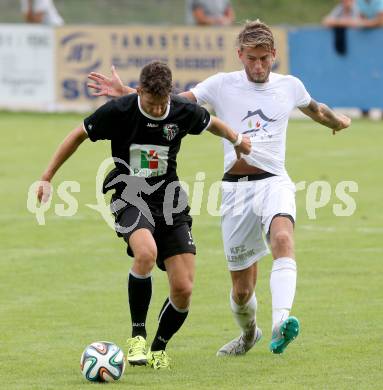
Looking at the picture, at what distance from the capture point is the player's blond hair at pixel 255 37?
8.77 m

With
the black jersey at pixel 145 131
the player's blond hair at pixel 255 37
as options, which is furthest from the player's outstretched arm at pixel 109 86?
the player's blond hair at pixel 255 37

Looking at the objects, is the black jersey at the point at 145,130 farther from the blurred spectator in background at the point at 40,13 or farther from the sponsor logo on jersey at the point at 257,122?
the blurred spectator in background at the point at 40,13

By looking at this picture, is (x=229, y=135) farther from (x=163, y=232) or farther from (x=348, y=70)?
(x=348, y=70)

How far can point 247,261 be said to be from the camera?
8922 mm

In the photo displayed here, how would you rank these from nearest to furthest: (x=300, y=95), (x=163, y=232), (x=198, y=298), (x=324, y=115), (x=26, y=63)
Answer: (x=163, y=232) < (x=300, y=95) < (x=324, y=115) < (x=198, y=298) < (x=26, y=63)

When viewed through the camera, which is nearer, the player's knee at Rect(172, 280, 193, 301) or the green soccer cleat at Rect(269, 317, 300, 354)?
the green soccer cleat at Rect(269, 317, 300, 354)

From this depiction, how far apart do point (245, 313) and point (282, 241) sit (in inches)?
36.6

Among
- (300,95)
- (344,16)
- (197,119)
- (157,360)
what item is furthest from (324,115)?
(344,16)

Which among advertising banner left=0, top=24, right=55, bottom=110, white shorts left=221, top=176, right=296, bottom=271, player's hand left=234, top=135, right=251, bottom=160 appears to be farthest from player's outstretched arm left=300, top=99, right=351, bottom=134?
advertising banner left=0, top=24, right=55, bottom=110

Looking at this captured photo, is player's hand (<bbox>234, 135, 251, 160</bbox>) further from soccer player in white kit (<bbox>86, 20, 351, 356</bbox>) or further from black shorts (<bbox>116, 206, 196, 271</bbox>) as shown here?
black shorts (<bbox>116, 206, 196, 271</bbox>)

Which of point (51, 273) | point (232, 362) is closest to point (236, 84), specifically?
point (232, 362)

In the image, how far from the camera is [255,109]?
8.99 meters

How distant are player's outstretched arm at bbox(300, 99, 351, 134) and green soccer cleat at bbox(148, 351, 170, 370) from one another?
2189mm

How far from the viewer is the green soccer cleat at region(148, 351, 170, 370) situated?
329 inches
